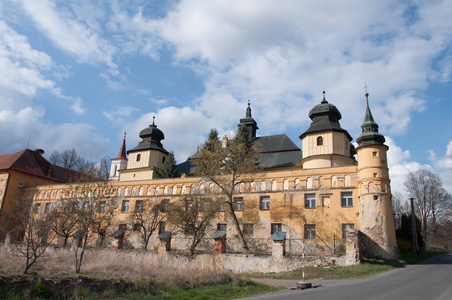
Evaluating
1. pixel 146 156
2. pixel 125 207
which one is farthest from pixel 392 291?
pixel 146 156

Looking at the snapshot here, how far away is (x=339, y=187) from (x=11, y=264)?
21.1m

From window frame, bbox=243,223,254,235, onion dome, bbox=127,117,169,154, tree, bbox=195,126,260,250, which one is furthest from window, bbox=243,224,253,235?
onion dome, bbox=127,117,169,154

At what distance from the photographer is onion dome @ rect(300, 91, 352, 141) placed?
107ft

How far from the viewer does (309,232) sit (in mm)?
24938

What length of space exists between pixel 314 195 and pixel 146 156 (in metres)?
23.7

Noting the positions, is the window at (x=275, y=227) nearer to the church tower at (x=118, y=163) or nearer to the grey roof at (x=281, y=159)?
the grey roof at (x=281, y=159)

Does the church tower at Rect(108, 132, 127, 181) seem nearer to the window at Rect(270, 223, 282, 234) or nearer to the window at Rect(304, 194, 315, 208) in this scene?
the window at Rect(270, 223, 282, 234)

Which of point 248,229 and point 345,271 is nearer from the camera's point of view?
point 345,271

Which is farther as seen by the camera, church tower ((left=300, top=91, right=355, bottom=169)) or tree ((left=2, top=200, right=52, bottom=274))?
church tower ((left=300, top=91, right=355, bottom=169))

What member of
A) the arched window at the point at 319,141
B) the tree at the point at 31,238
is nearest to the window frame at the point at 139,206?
the tree at the point at 31,238

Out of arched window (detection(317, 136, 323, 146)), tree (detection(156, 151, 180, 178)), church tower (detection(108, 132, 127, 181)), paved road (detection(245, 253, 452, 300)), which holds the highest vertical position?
church tower (detection(108, 132, 127, 181))

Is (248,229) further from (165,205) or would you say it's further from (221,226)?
(165,205)

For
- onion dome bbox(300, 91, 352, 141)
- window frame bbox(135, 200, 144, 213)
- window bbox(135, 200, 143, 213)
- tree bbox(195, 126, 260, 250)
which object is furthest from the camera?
onion dome bbox(300, 91, 352, 141)

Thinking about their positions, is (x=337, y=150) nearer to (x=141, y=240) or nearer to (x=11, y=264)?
(x=141, y=240)
